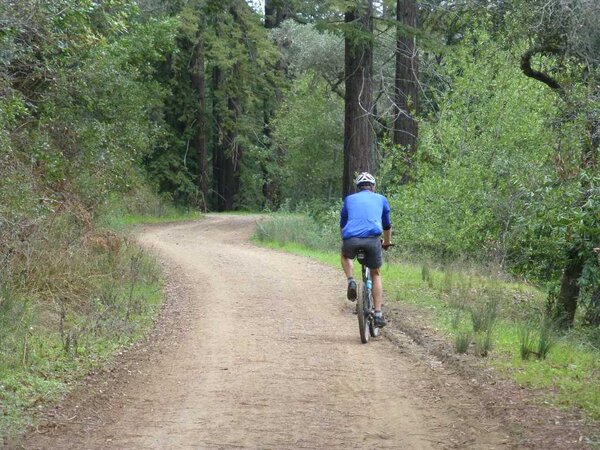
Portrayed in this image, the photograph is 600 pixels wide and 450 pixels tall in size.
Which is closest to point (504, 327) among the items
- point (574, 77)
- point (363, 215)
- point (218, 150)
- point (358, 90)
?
point (363, 215)

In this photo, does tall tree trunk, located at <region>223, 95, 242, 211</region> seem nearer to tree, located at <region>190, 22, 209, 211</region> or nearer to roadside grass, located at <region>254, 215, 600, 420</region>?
tree, located at <region>190, 22, 209, 211</region>

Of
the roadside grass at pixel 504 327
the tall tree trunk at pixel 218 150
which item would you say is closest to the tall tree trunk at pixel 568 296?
the roadside grass at pixel 504 327

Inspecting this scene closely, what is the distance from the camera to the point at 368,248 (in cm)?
1137

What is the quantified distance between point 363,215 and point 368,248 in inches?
15.9

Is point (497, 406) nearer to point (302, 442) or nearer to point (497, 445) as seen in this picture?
point (497, 445)

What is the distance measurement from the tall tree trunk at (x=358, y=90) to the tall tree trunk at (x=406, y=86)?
1023 millimetres

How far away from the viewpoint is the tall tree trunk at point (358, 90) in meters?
22.3

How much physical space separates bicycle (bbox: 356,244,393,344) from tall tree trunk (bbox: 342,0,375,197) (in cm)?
1129

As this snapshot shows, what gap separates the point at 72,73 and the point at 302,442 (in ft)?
35.5

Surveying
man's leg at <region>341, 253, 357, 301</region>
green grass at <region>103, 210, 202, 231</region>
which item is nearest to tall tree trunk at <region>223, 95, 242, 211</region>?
green grass at <region>103, 210, 202, 231</region>

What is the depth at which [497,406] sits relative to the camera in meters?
8.13

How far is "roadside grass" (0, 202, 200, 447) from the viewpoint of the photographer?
847 centimetres

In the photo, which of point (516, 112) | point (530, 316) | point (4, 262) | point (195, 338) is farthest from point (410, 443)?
point (516, 112)

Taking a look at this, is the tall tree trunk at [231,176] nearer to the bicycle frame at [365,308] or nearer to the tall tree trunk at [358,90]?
the tall tree trunk at [358,90]
